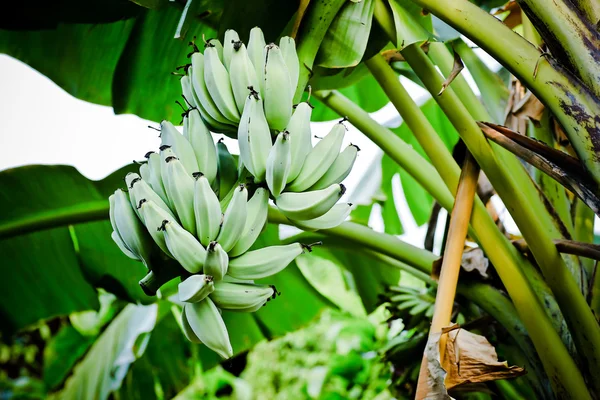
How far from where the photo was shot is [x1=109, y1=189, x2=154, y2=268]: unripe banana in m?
0.45

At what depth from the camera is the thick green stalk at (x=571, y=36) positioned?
1.87 feet

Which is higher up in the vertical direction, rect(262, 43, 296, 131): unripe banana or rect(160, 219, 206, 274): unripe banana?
rect(262, 43, 296, 131): unripe banana

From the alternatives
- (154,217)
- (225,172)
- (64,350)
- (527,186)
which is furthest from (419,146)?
(64,350)

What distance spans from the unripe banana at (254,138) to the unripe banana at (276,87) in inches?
0.7

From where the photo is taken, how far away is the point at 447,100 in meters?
0.69

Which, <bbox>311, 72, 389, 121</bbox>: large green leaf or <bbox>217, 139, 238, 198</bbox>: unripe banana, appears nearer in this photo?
<bbox>217, 139, 238, 198</bbox>: unripe banana

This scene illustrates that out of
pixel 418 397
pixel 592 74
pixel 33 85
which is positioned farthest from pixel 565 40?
pixel 33 85

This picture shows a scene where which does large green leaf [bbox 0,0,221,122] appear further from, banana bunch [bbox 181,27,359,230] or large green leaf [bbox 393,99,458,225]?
large green leaf [bbox 393,99,458,225]

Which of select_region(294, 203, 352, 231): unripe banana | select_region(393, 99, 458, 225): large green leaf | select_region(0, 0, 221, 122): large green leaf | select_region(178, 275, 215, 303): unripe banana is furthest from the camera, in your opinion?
select_region(393, 99, 458, 225): large green leaf

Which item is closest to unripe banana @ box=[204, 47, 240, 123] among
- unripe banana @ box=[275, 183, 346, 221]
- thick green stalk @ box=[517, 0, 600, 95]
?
unripe banana @ box=[275, 183, 346, 221]

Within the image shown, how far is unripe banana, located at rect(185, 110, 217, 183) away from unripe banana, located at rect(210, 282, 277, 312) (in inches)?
4.3

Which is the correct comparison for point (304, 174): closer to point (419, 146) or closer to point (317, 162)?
point (317, 162)

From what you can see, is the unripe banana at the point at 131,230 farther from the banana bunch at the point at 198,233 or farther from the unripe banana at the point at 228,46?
the unripe banana at the point at 228,46

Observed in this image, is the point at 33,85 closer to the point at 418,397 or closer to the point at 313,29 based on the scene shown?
the point at 313,29
